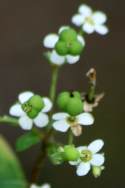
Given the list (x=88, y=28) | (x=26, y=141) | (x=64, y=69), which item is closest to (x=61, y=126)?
(x=26, y=141)

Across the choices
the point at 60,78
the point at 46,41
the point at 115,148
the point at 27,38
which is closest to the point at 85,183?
the point at 115,148

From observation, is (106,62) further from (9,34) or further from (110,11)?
(9,34)

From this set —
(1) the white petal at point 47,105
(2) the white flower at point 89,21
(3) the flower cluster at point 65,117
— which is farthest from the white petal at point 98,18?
(1) the white petal at point 47,105

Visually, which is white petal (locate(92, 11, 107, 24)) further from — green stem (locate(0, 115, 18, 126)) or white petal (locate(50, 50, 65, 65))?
green stem (locate(0, 115, 18, 126))

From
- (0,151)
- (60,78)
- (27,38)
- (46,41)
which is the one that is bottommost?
(0,151)

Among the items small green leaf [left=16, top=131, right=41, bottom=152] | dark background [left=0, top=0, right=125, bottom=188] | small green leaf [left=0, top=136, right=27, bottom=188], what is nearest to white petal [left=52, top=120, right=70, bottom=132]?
small green leaf [left=16, top=131, right=41, bottom=152]

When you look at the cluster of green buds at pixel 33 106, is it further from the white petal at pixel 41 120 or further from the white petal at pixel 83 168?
the white petal at pixel 83 168
